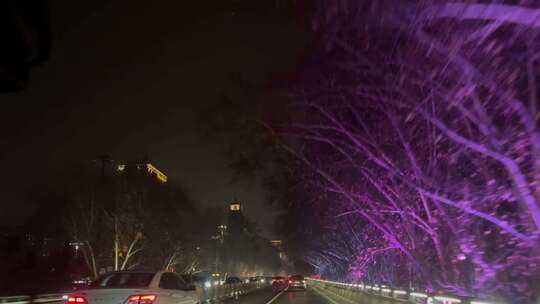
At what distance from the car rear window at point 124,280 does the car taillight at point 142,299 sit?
753 mm

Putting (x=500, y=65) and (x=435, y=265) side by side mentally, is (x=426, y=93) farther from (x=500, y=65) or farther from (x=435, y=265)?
(x=435, y=265)

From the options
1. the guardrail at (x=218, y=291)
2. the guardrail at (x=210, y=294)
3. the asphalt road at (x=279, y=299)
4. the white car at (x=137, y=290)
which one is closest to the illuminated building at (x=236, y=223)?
the guardrail at (x=210, y=294)

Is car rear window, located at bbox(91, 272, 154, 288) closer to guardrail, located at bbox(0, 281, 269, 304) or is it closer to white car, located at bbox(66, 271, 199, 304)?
white car, located at bbox(66, 271, 199, 304)

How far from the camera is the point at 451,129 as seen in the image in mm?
17391

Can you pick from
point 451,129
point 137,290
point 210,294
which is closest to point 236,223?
point 210,294

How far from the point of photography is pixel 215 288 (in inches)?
1145

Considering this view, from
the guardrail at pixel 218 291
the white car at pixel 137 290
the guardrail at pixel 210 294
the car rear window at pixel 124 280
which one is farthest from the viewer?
the guardrail at pixel 210 294

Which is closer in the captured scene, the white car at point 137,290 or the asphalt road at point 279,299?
the white car at point 137,290

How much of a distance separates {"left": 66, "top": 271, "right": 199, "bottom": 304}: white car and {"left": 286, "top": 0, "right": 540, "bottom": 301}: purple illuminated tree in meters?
6.28

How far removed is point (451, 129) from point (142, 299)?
1003 centimetres

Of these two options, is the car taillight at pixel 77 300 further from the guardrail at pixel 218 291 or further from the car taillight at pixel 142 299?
the guardrail at pixel 218 291

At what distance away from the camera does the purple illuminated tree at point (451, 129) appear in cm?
1201

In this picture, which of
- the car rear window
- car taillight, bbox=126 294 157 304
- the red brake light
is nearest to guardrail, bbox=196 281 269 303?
the car rear window

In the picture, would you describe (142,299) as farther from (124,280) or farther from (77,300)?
(124,280)
